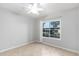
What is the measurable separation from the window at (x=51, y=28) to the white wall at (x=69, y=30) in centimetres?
34

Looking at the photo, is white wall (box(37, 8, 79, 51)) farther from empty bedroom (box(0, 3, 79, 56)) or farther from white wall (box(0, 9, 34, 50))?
→ white wall (box(0, 9, 34, 50))

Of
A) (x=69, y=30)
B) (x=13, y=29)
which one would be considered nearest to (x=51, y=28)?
(x=69, y=30)

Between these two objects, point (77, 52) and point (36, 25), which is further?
point (36, 25)

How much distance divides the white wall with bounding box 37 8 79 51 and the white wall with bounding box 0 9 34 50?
2.11 m

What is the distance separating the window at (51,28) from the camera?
3503 millimetres

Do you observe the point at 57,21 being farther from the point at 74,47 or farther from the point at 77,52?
the point at 77,52

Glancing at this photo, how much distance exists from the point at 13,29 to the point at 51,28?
219 cm

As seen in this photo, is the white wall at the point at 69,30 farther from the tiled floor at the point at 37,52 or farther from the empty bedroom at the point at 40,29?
the tiled floor at the point at 37,52

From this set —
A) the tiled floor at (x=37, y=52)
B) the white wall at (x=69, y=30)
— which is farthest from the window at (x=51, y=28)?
the tiled floor at (x=37, y=52)

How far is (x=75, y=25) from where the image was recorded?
108 inches

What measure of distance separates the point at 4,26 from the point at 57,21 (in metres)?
2.74

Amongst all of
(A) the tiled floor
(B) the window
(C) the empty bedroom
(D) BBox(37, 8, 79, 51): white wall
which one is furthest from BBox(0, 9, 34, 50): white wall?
(D) BBox(37, 8, 79, 51): white wall

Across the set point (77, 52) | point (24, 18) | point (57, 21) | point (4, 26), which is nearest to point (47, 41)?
point (57, 21)

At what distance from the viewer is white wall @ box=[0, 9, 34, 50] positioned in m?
2.84
